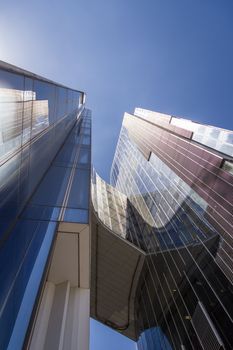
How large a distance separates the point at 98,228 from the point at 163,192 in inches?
295

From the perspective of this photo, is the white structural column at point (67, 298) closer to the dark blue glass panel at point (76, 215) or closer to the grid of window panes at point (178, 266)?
the dark blue glass panel at point (76, 215)

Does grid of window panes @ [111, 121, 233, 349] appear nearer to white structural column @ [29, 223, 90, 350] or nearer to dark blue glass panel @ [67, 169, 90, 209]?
white structural column @ [29, 223, 90, 350]

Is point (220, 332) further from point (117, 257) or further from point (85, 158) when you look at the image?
point (117, 257)

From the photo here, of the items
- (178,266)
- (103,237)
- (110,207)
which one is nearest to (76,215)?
(178,266)

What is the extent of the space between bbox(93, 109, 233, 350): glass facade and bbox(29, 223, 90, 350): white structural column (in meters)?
7.20

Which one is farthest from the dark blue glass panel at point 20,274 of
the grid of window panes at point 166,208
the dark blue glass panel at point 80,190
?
the grid of window panes at point 166,208

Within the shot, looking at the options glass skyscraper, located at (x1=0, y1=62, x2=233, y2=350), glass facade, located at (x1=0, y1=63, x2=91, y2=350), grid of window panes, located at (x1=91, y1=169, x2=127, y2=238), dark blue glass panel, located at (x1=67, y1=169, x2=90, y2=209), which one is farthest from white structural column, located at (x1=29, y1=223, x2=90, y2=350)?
grid of window panes, located at (x1=91, y1=169, x2=127, y2=238)

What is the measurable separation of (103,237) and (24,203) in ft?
65.3

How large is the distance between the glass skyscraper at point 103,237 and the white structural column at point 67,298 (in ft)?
0.12

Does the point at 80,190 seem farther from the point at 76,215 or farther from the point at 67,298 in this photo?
the point at 67,298

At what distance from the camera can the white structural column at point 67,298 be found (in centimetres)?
746

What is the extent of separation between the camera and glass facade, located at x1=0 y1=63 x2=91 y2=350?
4945 mm

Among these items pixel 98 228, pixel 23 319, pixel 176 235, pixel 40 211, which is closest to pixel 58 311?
pixel 40 211

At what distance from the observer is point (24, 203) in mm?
7156
